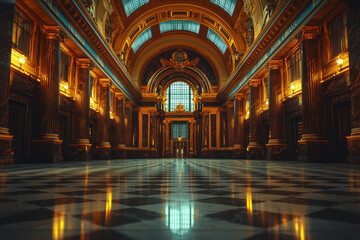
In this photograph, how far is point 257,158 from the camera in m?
19.1

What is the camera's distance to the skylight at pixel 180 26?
96.6ft

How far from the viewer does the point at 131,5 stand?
23297 millimetres

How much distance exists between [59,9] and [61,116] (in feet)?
18.9

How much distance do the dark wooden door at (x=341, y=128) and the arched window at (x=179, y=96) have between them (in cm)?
3312

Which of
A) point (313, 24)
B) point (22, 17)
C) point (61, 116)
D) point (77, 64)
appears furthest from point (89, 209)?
point (77, 64)

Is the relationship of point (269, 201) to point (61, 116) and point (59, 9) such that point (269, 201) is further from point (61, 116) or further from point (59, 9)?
point (61, 116)

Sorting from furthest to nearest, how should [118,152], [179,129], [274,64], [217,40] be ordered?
[179,129]
[217,40]
[118,152]
[274,64]

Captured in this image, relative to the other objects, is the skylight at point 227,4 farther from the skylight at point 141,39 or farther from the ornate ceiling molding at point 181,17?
the skylight at point 141,39

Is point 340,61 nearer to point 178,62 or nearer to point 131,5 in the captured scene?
point 131,5

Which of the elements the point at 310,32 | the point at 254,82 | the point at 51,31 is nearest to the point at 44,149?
the point at 51,31

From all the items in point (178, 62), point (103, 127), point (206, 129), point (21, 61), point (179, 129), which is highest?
point (178, 62)

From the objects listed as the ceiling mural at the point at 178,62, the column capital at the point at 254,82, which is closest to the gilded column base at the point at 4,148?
the column capital at the point at 254,82

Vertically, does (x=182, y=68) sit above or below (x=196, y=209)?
above

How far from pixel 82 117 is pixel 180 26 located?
64.9 feet
